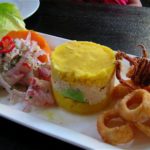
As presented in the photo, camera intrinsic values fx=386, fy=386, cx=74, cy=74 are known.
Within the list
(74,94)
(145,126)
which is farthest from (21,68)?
(145,126)

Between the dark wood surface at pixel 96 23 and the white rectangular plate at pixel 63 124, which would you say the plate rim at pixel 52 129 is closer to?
the white rectangular plate at pixel 63 124

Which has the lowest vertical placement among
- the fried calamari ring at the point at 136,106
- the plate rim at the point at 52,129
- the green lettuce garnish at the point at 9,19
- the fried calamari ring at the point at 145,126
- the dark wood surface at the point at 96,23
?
the dark wood surface at the point at 96,23

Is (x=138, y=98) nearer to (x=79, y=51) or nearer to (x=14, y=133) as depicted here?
(x=79, y=51)

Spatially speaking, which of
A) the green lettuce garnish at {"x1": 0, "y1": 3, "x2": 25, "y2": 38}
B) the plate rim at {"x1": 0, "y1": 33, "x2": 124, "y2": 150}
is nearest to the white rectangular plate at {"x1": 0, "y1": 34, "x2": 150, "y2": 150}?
the plate rim at {"x1": 0, "y1": 33, "x2": 124, "y2": 150}

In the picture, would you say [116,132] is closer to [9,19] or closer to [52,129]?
[52,129]

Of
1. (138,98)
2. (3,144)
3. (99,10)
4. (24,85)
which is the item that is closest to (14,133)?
(3,144)

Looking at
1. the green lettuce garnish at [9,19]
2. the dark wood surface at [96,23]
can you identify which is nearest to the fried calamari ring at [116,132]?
the dark wood surface at [96,23]
